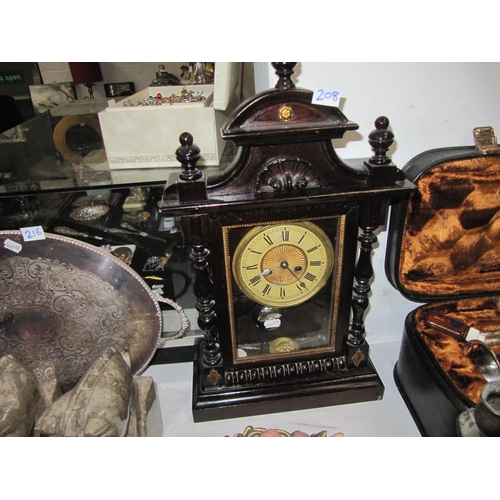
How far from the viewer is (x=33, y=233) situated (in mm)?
1198

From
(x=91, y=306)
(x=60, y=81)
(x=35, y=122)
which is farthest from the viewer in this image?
(x=60, y=81)

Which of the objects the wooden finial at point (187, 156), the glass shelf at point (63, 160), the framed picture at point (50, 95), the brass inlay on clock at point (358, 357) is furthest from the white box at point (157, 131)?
the framed picture at point (50, 95)

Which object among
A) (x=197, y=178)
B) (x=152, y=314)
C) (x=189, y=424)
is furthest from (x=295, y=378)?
(x=197, y=178)

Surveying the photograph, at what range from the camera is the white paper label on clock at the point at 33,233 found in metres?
1.19

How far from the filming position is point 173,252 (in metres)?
1.60

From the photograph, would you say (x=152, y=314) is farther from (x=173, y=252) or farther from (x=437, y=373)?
(x=437, y=373)

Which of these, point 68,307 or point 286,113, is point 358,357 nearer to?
point 286,113

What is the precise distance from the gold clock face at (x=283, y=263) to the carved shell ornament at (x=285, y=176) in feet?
0.46

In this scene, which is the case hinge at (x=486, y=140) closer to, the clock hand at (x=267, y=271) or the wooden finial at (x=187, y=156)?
the clock hand at (x=267, y=271)

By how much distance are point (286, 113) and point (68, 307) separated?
993 millimetres

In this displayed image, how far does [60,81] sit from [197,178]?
2.40 meters

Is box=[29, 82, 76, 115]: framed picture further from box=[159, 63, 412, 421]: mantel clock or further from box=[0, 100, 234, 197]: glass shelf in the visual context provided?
box=[159, 63, 412, 421]: mantel clock

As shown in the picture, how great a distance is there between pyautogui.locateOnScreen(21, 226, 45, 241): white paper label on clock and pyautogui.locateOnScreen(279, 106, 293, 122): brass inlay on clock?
835 mm

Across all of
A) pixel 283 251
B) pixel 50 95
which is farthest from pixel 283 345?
pixel 50 95
